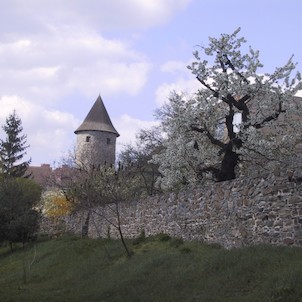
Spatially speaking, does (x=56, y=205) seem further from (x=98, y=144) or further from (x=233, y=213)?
(x=233, y=213)

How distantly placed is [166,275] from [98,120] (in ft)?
136

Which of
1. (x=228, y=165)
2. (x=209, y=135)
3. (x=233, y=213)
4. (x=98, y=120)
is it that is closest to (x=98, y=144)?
(x=98, y=120)

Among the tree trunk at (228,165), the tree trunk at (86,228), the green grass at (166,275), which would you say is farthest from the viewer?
the tree trunk at (86,228)

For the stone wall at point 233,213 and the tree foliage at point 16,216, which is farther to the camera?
the tree foliage at point 16,216

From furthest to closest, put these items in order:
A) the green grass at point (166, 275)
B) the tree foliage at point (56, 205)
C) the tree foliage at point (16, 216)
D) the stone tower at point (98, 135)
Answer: the stone tower at point (98, 135), the tree foliage at point (56, 205), the tree foliage at point (16, 216), the green grass at point (166, 275)

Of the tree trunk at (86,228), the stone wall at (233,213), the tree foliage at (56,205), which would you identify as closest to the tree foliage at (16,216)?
the tree foliage at (56,205)

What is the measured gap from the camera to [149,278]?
1175 cm

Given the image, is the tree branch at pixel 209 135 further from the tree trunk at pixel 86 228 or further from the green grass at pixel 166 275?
the tree trunk at pixel 86 228

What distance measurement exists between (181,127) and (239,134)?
2.26m

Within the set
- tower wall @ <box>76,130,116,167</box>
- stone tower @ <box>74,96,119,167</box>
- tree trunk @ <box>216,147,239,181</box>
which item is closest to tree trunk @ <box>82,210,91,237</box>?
tree trunk @ <box>216,147,239,181</box>

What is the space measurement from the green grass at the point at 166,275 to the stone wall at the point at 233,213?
0.56 metres

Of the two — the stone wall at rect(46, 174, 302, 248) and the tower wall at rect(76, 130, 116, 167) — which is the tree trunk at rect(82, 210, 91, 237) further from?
the tower wall at rect(76, 130, 116, 167)

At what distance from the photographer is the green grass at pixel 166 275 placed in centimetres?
856

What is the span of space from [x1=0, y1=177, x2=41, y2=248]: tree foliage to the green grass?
8.77 meters
